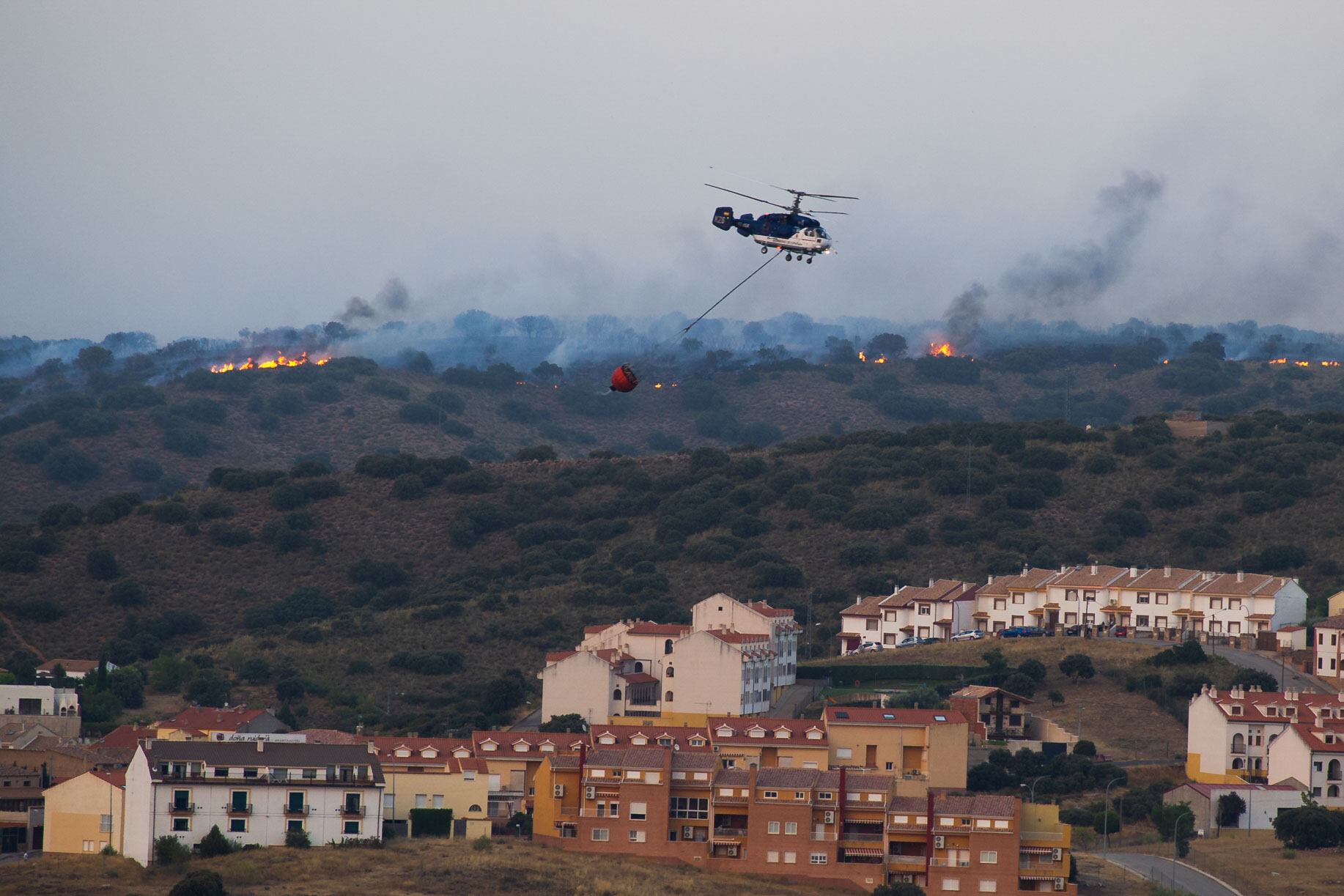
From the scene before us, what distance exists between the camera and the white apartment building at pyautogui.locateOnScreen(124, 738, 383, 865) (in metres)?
68.6

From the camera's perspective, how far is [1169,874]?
6875cm

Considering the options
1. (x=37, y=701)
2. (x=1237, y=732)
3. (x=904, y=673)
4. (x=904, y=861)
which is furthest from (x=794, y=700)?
(x=37, y=701)

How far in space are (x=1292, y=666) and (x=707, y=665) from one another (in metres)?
26.3

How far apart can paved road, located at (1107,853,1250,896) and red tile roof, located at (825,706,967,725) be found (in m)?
8.17

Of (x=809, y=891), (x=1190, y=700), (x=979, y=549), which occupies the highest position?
(x=979, y=549)

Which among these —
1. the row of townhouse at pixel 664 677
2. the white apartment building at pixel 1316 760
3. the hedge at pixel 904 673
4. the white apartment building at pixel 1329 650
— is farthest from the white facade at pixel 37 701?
the white apartment building at pixel 1329 650

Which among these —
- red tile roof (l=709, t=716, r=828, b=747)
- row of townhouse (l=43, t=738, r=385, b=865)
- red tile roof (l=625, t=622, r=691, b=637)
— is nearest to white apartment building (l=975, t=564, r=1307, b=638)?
red tile roof (l=625, t=622, r=691, b=637)

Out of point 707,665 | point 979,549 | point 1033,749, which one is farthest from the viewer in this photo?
point 979,549

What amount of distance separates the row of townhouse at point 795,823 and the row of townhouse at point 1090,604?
34569 mm

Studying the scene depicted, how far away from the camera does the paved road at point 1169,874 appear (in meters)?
66.4

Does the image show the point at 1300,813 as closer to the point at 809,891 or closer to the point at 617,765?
the point at 809,891

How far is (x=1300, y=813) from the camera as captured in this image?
73750 mm

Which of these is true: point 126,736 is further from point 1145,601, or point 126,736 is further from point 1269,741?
point 1145,601

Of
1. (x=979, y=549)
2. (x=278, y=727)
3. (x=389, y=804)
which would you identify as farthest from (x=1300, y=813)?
(x=979, y=549)
